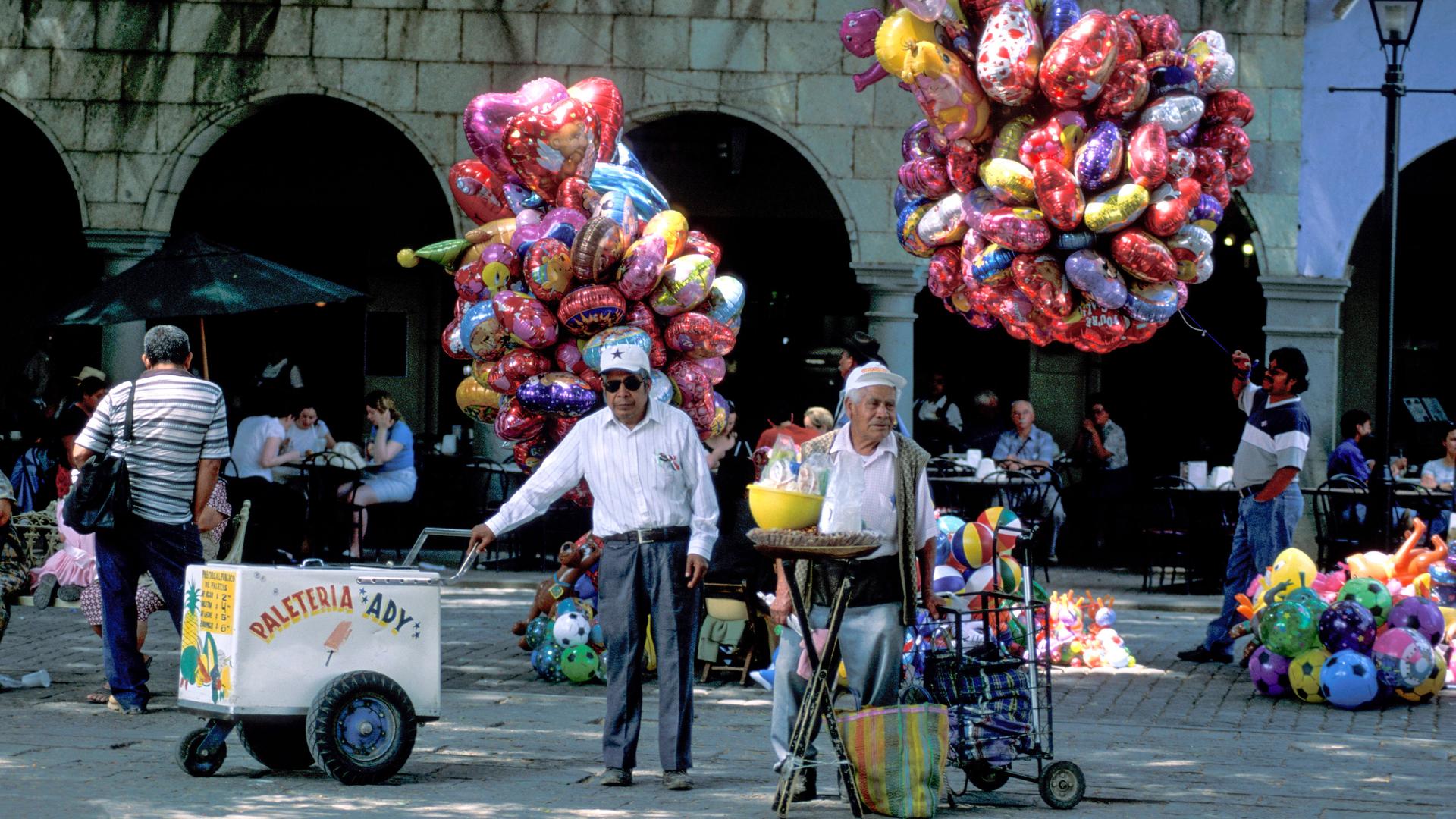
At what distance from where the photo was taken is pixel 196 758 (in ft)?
23.1

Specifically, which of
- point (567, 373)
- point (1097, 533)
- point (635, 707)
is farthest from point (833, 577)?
point (1097, 533)

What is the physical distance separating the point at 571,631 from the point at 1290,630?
12.1ft

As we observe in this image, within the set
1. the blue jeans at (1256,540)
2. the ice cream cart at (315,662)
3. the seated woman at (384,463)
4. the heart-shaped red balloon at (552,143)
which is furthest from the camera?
the seated woman at (384,463)

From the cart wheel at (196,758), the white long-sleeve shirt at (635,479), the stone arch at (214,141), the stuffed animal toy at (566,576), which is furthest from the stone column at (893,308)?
the cart wheel at (196,758)

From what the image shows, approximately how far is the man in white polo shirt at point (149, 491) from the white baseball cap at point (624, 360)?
7.37 ft

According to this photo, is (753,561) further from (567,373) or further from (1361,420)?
(1361,420)

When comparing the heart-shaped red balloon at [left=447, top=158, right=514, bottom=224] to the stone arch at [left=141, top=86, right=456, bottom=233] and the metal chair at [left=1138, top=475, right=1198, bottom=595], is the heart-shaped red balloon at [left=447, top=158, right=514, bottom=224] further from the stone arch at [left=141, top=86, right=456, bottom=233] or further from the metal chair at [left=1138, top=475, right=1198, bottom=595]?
the metal chair at [left=1138, top=475, right=1198, bottom=595]

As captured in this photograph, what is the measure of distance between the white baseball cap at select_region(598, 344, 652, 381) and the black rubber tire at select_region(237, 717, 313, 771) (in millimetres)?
1759

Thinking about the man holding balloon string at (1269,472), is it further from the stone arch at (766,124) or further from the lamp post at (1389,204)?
the stone arch at (766,124)

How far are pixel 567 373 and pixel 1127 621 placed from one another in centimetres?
526

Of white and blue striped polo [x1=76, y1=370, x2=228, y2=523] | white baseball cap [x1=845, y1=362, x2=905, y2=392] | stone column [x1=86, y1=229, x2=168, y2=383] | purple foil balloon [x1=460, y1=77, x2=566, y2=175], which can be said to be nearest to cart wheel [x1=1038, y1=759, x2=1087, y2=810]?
white baseball cap [x1=845, y1=362, x2=905, y2=392]

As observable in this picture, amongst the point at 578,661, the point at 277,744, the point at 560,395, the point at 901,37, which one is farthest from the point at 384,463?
the point at 277,744

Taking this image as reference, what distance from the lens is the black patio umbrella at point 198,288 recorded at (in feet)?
33.7

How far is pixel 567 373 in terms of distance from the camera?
965cm
